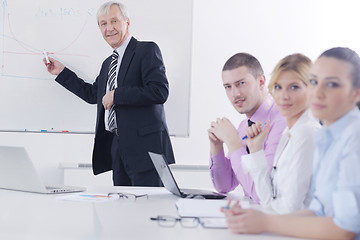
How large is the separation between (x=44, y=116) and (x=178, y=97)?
0.95 m

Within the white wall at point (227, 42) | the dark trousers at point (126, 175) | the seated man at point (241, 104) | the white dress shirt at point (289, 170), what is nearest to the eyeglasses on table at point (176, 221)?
the white dress shirt at point (289, 170)

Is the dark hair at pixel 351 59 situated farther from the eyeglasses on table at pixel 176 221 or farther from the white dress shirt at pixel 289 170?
the eyeglasses on table at pixel 176 221

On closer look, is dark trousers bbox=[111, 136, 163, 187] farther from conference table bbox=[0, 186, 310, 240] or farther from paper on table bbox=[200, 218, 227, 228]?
paper on table bbox=[200, 218, 227, 228]

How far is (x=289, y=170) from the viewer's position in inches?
59.5

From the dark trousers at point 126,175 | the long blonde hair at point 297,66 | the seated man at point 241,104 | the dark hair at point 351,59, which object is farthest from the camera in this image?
the dark trousers at point 126,175

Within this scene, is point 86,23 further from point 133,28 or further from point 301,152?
point 301,152

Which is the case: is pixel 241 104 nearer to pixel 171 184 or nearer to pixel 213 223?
pixel 171 184

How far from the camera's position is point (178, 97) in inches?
142

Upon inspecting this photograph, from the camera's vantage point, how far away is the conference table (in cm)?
122

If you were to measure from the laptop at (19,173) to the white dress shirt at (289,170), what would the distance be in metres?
0.78

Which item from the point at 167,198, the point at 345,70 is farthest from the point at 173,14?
the point at 345,70

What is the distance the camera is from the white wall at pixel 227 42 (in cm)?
348

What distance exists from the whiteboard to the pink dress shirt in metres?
1.50

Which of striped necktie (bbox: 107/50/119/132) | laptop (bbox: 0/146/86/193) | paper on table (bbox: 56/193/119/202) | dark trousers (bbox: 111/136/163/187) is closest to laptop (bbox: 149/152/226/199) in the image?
paper on table (bbox: 56/193/119/202)
